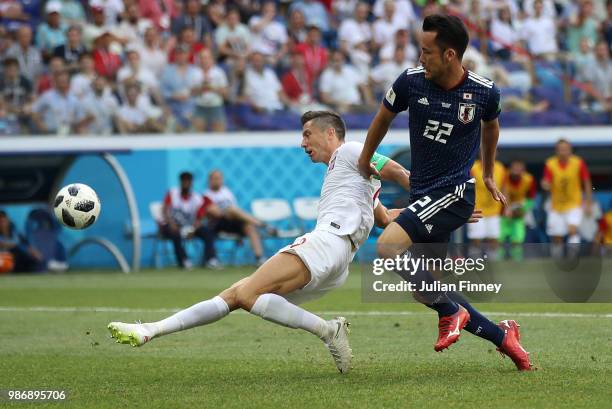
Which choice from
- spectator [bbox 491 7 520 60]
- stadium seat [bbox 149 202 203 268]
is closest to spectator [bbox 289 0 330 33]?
spectator [bbox 491 7 520 60]

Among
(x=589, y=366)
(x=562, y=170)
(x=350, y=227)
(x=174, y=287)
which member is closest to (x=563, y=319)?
(x=589, y=366)

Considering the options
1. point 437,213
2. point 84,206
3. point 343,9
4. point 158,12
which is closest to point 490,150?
point 437,213

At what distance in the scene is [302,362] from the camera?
8.51 metres

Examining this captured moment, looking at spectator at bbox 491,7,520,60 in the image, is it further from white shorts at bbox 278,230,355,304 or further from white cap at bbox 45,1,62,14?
white shorts at bbox 278,230,355,304

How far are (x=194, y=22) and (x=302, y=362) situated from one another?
1458 centimetres

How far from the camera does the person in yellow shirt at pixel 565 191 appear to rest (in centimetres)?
1984

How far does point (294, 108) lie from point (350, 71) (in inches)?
51.3

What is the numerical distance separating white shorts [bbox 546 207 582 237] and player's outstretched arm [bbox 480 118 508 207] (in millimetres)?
12633

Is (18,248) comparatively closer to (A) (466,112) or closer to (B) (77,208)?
(B) (77,208)

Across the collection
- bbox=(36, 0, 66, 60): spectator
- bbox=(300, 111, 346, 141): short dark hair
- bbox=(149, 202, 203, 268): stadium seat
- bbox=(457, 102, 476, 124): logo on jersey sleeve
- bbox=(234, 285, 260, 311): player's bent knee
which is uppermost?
bbox=(36, 0, 66, 60): spectator

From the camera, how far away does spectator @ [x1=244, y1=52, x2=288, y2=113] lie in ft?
69.2

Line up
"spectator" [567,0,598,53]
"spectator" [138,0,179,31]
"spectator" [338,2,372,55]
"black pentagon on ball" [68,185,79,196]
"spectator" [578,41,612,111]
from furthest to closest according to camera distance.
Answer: "spectator" [567,0,598,53] → "spectator" [338,2,372,55] → "spectator" [138,0,179,31] → "spectator" [578,41,612,111] → "black pentagon on ball" [68,185,79,196]

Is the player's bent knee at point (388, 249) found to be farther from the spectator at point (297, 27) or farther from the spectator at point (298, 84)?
the spectator at point (297, 27)

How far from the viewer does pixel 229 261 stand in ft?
69.3
